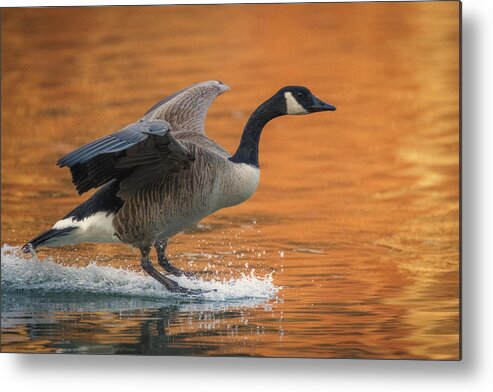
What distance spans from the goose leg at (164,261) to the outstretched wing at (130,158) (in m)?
0.44

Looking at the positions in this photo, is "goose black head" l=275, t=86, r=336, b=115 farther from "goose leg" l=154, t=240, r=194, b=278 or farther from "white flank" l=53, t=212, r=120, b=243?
"white flank" l=53, t=212, r=120, b=243

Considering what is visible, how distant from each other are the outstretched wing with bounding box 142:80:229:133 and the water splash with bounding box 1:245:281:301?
3.47ft

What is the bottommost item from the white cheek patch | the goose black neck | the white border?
the white border

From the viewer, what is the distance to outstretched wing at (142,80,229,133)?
718cm

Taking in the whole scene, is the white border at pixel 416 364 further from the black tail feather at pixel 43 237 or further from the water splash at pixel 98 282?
the black tail feather at pixel 43 237

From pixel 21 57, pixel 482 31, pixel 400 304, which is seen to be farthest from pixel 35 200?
pixel 482 31

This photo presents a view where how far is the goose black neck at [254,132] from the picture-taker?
7059mm

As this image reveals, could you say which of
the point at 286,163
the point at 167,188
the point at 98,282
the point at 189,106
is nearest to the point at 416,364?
the point at 286,163

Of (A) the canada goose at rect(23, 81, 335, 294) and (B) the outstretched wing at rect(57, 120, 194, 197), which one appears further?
(A) the canada goose at rect(23, 81, 335, 294)

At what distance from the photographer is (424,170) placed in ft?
21.9

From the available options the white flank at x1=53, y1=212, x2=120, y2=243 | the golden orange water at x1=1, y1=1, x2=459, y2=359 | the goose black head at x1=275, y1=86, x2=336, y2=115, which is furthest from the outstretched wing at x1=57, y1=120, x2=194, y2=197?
the goose black head at x1=275, y1=86, x2=336, y2=115

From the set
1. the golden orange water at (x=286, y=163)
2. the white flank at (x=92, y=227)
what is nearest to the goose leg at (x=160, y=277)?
the golden orange water at (x=286, y=163)

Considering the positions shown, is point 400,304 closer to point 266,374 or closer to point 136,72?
point 266,374

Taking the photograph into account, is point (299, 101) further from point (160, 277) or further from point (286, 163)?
point (160, 277)
